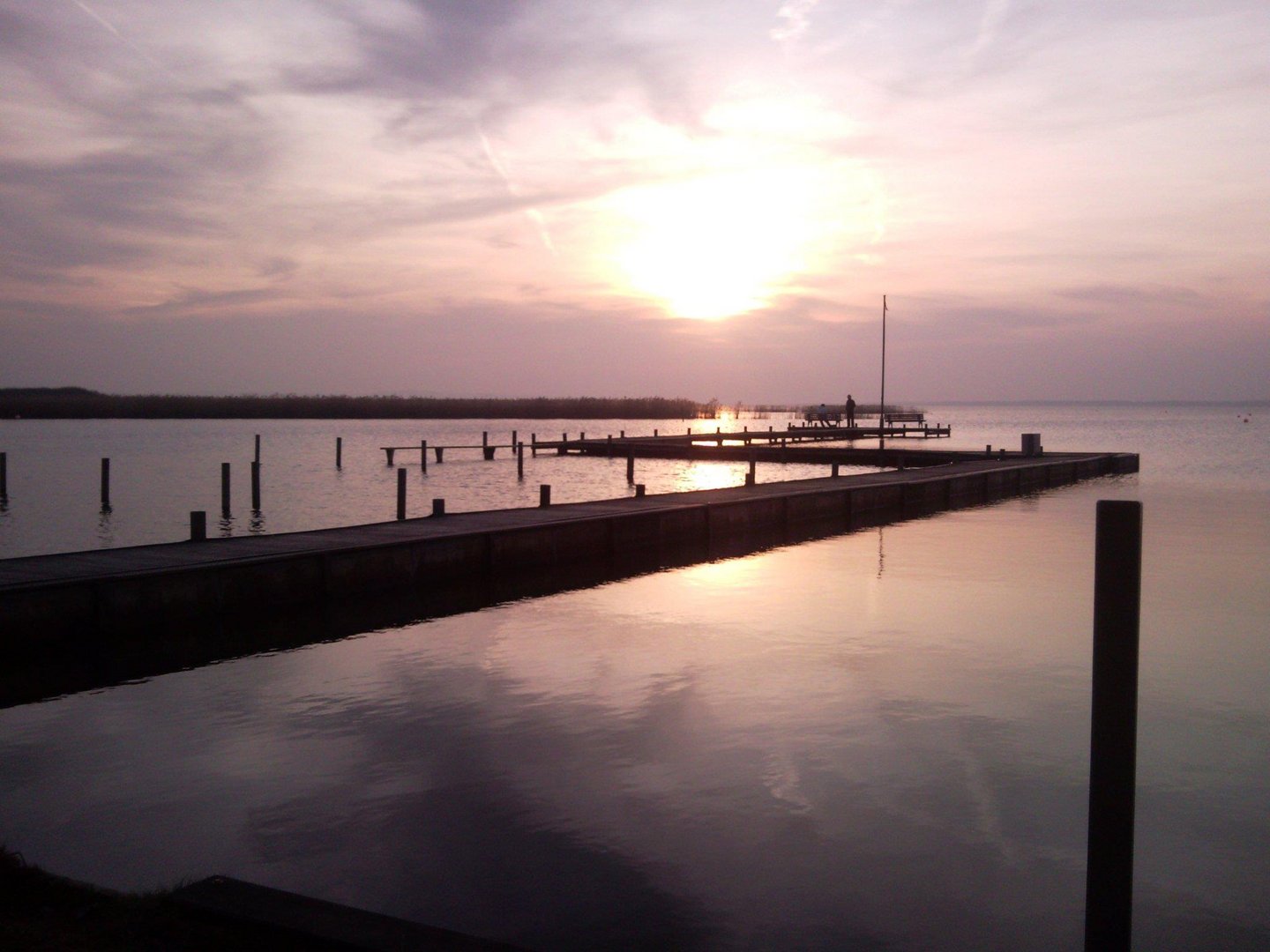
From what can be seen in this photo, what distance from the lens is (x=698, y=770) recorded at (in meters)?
8.96

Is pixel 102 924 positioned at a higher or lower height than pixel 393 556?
lower

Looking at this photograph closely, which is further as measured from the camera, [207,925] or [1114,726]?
[1114,726]

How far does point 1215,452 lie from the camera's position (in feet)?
235

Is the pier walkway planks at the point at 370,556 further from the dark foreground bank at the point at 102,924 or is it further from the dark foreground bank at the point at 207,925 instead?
the dark foreground bank at the point at 207,925

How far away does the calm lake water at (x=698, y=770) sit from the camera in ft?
21.7

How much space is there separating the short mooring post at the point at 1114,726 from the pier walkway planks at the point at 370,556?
37.5ft

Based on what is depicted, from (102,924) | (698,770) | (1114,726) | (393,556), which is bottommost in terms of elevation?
(698,770)

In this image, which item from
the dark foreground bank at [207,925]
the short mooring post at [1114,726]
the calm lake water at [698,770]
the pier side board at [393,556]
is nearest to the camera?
the dark foreground bank at [207,925]

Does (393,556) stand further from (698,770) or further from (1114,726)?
(1114,726)

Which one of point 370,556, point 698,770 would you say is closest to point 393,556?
point 370,556

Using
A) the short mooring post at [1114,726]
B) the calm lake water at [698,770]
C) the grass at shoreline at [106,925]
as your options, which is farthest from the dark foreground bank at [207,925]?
the short mooring post at [1114,726]

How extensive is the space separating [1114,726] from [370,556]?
1293 centimetres

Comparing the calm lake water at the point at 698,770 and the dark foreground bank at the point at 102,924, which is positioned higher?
the dark foreground bank at the point at 102,924

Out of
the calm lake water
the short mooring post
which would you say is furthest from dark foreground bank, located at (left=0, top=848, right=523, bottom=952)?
the short mooring post
